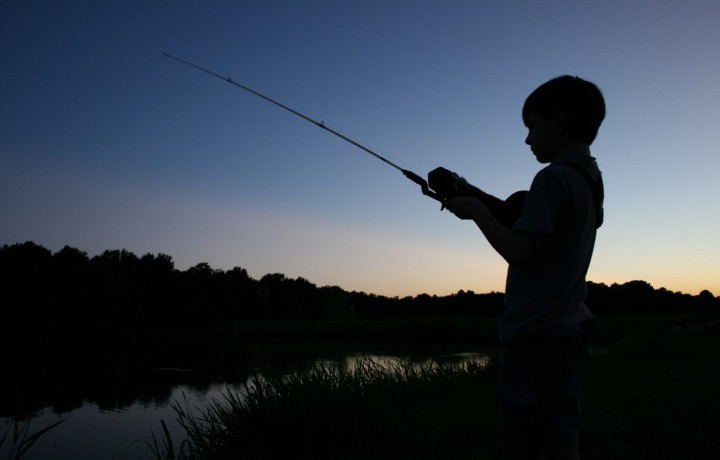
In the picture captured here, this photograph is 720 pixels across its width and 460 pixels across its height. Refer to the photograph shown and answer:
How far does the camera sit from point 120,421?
11.9m

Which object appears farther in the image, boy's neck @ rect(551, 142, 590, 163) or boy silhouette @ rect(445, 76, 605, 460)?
boy's neck @ rect(551, 142, 590, 163)

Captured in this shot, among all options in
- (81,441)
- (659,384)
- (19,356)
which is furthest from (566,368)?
(19,356)

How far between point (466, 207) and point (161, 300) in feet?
271

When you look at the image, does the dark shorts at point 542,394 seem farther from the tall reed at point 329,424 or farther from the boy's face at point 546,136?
the tall reed at point 329,424

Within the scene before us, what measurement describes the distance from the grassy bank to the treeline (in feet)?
49.7

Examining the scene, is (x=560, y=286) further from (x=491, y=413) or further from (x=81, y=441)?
(x=81, y=441)

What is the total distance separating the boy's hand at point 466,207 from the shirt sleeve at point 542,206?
0.20 m

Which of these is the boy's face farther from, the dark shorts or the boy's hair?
the dark shorts

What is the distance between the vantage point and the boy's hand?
2.14 meters

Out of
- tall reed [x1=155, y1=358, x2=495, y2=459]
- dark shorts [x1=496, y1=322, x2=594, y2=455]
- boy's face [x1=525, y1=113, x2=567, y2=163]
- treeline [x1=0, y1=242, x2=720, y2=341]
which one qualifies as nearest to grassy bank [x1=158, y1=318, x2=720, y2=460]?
tall reed [x1=155, y1=358, x2=495, y2=459]

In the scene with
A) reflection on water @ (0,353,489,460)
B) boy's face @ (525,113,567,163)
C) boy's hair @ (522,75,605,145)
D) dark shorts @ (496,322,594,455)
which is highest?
boy's hair @ (522,75,605,145)

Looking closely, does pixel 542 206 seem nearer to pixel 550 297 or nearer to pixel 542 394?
pixel 550 297

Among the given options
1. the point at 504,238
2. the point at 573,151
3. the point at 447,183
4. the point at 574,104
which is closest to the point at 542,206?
the point at 504,238

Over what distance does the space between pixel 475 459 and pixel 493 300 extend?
68199 millimetres
